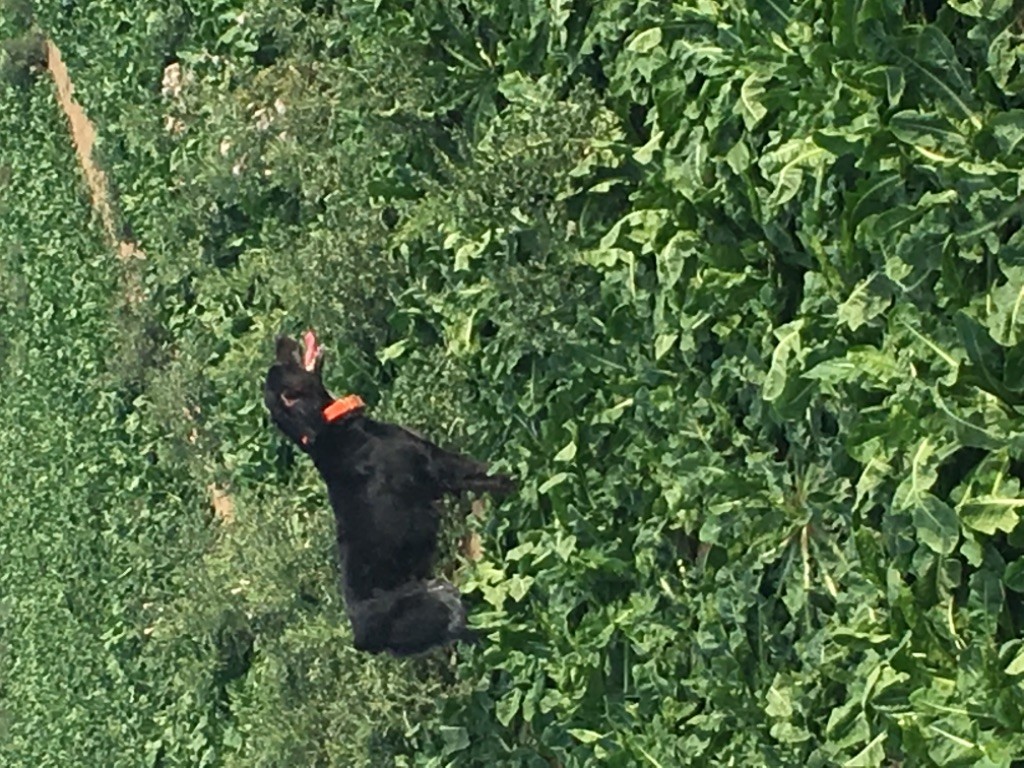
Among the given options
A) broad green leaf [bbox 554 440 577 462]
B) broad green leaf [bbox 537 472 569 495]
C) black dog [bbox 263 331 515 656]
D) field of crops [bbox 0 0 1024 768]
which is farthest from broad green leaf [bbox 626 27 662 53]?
black dog [bbox 263 331 515 656]

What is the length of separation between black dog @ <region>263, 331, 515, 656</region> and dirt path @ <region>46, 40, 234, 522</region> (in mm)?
2231

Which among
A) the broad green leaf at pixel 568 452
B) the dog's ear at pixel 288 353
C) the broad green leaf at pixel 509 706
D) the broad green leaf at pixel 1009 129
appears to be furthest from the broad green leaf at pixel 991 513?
the dog's ear at pixel 288 353

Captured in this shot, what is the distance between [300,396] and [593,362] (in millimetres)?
1250

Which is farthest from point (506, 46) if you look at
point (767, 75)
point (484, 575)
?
point (484, 575)

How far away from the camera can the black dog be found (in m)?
5.79

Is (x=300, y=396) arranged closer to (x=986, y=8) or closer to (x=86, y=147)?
(x=986, y=8)

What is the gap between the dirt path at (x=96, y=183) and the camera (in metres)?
8.47

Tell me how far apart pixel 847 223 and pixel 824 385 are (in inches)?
17.7

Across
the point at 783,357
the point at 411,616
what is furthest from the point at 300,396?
the point at 783,357

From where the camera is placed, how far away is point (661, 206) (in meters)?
4.93

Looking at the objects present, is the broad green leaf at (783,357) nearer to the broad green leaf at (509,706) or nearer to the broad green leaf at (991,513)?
the broad green leaf at (991,513)

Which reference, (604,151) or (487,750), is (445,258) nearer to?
(604,151)

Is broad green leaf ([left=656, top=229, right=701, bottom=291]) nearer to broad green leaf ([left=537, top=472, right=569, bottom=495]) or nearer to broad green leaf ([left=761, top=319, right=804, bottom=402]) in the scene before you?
broad green leaf ([left=761, top=319, right=804, bottom=402])

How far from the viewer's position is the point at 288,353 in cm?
600
